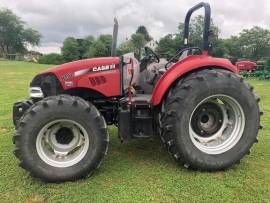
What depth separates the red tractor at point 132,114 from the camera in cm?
366

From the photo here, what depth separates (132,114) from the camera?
409 centimetres

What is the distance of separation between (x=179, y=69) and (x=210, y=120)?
2.69 ft

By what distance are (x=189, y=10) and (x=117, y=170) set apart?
2.50 m

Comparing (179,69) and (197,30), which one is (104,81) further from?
(197,30)

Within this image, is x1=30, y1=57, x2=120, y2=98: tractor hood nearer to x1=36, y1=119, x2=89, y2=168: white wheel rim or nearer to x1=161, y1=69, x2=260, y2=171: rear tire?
x1=36, y1=119, x2=89, y2=168: white wheel rim

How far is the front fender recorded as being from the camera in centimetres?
392

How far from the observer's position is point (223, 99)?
4.09 m

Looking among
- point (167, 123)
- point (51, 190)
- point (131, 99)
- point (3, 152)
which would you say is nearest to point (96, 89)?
point (131, 99)

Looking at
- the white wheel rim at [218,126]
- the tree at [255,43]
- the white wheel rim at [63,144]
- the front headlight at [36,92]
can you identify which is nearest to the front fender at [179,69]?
the white wheel rim at [218,126]

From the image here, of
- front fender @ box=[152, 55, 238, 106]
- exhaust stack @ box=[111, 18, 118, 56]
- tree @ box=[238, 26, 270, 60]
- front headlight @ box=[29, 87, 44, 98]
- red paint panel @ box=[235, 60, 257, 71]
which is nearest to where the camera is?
front fender @ box=[152, 55, 238, 106]

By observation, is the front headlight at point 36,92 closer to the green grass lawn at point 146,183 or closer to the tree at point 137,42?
the green grass lawn at point 146,183

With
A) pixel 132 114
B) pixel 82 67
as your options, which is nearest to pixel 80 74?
pixel 82 67

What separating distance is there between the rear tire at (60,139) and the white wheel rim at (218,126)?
1.17m

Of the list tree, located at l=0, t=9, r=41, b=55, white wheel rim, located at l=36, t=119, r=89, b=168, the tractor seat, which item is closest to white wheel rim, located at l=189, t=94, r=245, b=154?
the tractor seat
